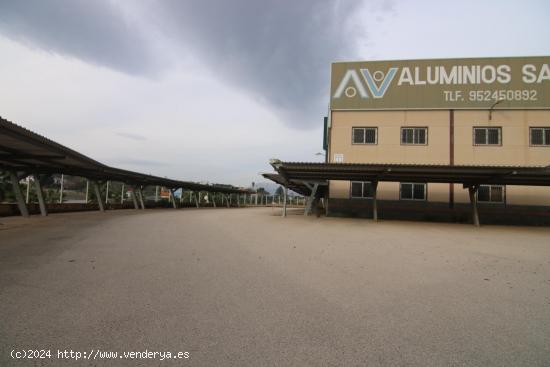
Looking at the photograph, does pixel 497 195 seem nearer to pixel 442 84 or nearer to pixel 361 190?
pixel 442 84

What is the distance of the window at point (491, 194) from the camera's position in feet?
64.3

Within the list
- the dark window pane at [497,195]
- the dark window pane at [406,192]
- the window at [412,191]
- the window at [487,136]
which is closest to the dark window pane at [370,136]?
the window at [412,191]

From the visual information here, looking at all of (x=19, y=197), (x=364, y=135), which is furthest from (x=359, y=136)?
(x=19, y=197)

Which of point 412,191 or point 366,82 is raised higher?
point 366,82

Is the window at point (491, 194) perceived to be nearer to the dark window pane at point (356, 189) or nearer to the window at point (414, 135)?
the window at point (414, 135)

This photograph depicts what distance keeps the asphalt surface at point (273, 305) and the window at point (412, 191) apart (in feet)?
40.1

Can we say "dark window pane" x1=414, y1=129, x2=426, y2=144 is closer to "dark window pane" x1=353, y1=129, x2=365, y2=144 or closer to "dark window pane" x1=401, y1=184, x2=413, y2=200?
"dark window pane" x1=401, y1=184, x2=413, y2=200

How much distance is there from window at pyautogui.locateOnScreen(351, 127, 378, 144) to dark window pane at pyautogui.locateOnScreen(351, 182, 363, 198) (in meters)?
2.95

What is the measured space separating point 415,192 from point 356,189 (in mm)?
3713

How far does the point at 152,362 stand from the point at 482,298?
467cm

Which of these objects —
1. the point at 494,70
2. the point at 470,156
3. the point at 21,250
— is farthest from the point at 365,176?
the point at 21,250

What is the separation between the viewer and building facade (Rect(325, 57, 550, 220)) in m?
19.7

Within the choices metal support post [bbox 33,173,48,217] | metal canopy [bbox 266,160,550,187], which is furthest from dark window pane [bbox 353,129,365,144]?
metal support post [bbox 33,173,48,217]

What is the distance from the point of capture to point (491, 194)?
1975 cm
